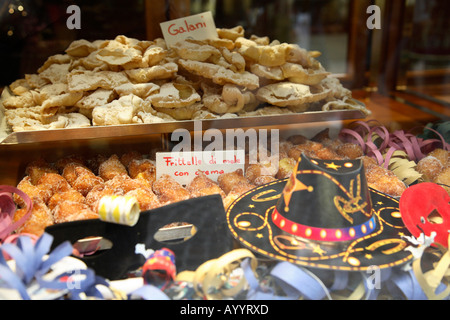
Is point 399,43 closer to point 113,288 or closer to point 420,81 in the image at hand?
point 420,81

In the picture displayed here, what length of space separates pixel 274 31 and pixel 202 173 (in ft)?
2.26

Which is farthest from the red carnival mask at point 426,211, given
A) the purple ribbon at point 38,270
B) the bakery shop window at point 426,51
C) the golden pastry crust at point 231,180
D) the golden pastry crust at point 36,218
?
the bakery shop window at point 426,51

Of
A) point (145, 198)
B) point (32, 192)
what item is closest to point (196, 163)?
point (145, 198)

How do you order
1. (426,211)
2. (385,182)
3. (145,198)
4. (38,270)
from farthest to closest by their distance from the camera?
(385,182) < (145,198) < (426,211) < (38,270)

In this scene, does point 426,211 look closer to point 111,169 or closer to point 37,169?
point 111,169

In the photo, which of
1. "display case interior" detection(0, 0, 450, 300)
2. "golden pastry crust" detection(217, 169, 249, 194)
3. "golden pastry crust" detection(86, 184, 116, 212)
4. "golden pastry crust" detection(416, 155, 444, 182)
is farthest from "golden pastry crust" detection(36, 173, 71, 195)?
"golden pastry crust" detection(416, 155, 444, 182)

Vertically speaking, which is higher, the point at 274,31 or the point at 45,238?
the point at 274,31

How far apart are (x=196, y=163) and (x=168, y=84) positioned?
350mm

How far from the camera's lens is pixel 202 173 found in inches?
56.2

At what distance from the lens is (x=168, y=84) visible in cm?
154

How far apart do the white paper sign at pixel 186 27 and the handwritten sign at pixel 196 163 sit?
503 mm
